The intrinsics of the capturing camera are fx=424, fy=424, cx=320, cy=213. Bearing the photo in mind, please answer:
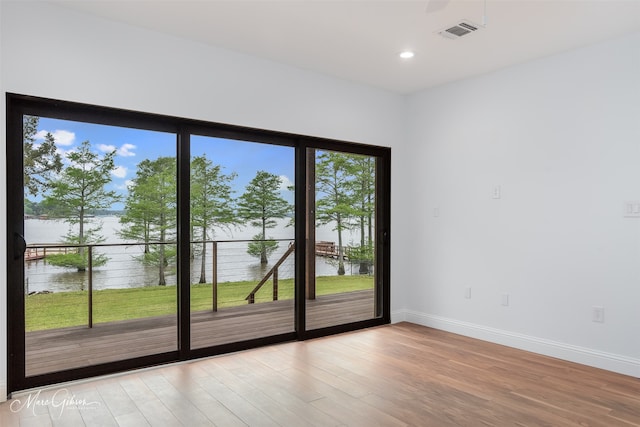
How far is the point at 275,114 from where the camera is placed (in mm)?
4074

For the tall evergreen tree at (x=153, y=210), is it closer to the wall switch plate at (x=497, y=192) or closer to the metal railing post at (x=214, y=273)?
the metal railing post at (x=214, y=273)

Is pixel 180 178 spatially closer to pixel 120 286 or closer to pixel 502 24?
pixel 120 286

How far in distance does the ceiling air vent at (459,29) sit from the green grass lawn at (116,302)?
2.69 meters

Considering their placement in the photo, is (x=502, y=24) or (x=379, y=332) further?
(x=379, y=332)

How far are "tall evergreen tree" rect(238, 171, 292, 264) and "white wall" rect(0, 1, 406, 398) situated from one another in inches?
21.9

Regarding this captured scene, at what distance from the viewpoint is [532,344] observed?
3977 mm

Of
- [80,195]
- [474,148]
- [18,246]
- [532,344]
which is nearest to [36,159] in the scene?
[80,195]

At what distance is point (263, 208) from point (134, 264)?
4.23ft

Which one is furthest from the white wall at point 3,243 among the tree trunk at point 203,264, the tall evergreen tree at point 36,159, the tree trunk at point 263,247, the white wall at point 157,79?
the tree trunk at point 263,247

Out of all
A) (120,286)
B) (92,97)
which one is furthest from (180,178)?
(120,286)

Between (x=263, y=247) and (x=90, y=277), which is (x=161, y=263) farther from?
(x=263, y=247)

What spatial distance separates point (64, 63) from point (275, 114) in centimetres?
175

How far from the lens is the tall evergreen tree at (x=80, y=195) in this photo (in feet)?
10.6

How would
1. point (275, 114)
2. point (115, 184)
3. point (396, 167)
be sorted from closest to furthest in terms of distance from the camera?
point (115, 184) < point (275, 114) < point (396, 167)
